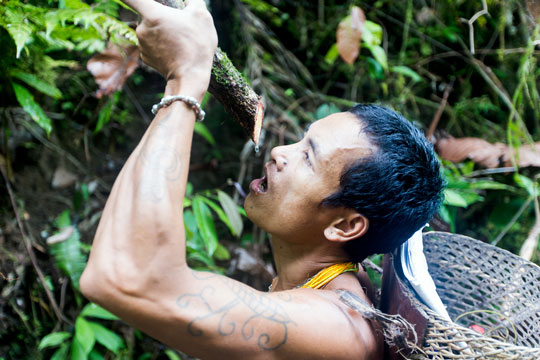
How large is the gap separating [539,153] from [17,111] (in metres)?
2.95

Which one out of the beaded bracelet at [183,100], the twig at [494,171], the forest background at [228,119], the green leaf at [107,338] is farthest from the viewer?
the twig at [494,171]

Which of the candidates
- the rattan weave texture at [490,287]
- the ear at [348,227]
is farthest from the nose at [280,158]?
the rattan weave texture at [490,287]

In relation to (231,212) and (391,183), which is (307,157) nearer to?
(391,183)

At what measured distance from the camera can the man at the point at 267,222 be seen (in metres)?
0.90

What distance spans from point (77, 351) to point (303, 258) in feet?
4.29

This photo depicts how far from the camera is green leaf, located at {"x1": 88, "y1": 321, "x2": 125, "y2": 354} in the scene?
6.84 ft

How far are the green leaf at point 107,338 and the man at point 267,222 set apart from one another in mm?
1054

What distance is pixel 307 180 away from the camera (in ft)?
4.37

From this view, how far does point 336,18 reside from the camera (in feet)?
10.7

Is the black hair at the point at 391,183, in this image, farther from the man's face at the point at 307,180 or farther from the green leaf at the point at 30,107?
the green leaf at the point at 30,107

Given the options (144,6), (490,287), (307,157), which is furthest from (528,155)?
(144,6)

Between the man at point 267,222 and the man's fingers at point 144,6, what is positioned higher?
the man's fingers at point 144,6

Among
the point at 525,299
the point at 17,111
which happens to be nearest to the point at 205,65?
the point at 525,299

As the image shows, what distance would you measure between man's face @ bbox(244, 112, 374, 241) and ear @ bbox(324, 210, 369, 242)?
2 centimetres
